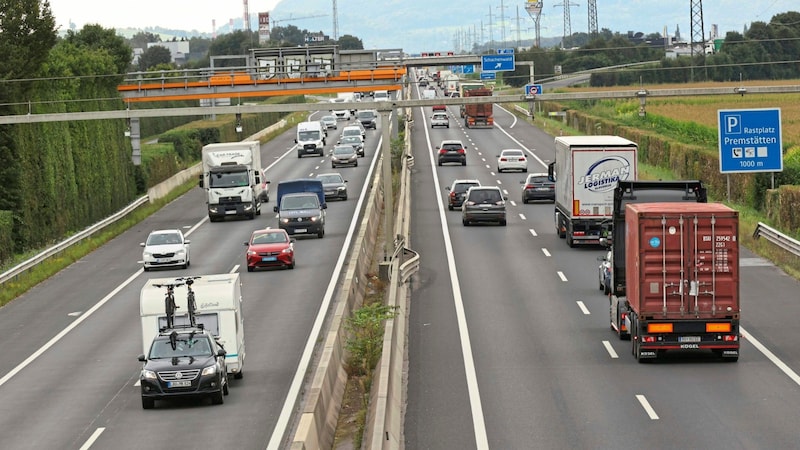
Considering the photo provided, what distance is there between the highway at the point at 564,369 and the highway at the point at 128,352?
9.99 feet

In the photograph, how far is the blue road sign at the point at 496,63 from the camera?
71188 mm

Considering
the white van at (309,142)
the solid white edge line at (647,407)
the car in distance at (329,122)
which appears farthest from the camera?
the car in distance at (329,122)

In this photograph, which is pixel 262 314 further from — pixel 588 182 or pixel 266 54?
pixel 266 54

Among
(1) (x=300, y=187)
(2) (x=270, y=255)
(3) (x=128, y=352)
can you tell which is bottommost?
(3) (x=128, y=352)

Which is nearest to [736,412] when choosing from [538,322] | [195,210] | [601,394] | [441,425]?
[601,394]

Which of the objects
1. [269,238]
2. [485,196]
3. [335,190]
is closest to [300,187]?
[335,190]

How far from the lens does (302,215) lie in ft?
182

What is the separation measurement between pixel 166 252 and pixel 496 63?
28964 mm

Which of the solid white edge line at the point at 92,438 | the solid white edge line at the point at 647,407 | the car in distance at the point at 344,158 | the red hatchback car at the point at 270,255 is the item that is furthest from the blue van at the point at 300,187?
the solid white edge line at the point at 647,407

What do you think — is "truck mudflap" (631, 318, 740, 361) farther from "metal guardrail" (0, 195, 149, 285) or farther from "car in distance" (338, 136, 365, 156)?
"car in distance" (338, 136, 365, 156)

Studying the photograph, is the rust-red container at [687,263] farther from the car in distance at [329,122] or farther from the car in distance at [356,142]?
the car in distance at [329,122]

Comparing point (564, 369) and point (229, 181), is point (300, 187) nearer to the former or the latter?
point (229, 181)

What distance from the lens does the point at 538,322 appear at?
33.8 m

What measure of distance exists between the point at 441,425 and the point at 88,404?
8.07m
